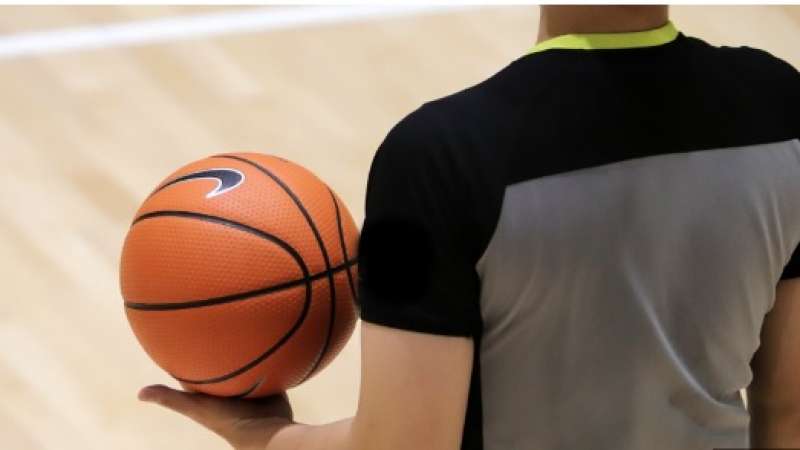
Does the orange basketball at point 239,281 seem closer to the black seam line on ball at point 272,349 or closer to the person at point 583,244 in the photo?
the black seam line on ball at point 272,349

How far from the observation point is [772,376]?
127 centimetres

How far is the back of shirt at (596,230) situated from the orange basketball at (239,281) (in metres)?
0.30

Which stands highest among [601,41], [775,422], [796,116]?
[601,41]

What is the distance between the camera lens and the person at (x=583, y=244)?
3.17 ft

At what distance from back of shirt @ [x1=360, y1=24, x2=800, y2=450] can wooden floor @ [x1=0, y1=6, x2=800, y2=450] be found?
124 centimetres

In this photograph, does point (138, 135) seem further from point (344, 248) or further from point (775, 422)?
point (775, 422)

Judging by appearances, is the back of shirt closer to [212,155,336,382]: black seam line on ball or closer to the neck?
the neck

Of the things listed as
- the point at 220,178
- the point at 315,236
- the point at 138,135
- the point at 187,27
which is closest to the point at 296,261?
the point at 315,236

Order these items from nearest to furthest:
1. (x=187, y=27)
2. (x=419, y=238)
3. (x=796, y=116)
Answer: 1. (x=419, y=238)
2. (x=796, y=116)
3. (x=187, y=27)

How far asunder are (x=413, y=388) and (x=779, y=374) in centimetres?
50

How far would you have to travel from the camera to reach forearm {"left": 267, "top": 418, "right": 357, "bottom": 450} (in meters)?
1.19

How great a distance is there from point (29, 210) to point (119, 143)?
363mm

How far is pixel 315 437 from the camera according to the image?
49.4 inches

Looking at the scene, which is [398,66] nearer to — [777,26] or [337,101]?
[337,101]
